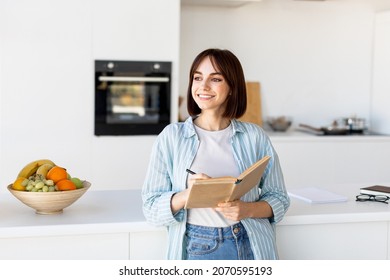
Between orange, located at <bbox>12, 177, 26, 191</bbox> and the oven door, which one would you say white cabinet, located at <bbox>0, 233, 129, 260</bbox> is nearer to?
orange, located at <bbox>12, 177, 26, 191</bbox>

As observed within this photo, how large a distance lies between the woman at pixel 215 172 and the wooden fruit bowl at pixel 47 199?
283 millimetres

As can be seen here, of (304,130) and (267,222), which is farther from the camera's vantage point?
(304,130)

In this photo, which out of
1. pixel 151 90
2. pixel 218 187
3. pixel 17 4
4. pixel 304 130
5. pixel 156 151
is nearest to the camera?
pixel 218 187

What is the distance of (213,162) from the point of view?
7.67 ft

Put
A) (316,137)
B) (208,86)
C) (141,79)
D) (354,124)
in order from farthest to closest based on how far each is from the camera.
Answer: (354,124) < (316,137) < (141,79) < (208,86)

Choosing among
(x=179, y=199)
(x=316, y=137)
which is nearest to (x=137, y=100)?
(x=316, y=137)

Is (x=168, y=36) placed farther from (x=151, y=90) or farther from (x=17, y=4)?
(x=17, y=4)

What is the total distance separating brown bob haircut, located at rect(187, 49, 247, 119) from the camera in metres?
2.32

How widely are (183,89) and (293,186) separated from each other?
1136mm

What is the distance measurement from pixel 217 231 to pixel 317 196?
0.79 meters

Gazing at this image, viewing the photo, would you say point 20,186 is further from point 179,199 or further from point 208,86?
point 208,86

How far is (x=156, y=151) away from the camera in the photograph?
7.72 ft

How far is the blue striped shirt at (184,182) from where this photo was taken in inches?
90.0

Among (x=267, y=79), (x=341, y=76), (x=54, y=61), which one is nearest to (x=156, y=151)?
(x=54, y=61)
